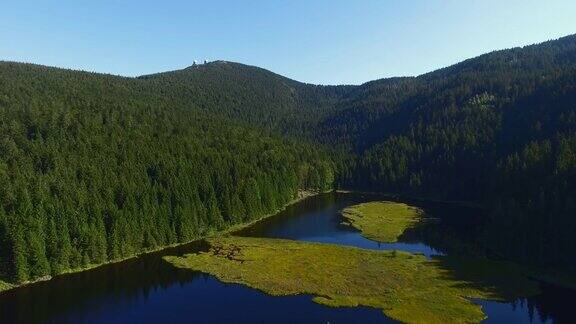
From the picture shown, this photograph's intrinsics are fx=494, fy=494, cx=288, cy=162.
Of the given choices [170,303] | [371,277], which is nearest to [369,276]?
[371,277]

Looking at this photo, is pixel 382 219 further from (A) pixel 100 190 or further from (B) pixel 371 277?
(A) pixel 100 190

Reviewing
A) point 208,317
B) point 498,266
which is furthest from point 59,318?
point 498,266

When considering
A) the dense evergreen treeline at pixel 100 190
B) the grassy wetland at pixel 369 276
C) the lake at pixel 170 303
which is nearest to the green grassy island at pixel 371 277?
the grassy wetland at pixel 369 276

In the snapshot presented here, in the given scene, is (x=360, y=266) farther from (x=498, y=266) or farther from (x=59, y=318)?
(x=59, y=318)

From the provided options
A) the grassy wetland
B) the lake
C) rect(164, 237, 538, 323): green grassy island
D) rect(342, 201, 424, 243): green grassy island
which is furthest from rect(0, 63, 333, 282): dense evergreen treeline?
rect(342, 201, 424, 243): green grassy island

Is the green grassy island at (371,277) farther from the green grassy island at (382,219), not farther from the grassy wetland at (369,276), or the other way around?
the green grassy island at (382,219)

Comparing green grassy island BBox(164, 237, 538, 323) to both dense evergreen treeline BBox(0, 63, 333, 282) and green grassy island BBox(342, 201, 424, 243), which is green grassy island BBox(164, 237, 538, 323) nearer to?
dense evergreen treeline BBox(0, 63, 333, 282)
